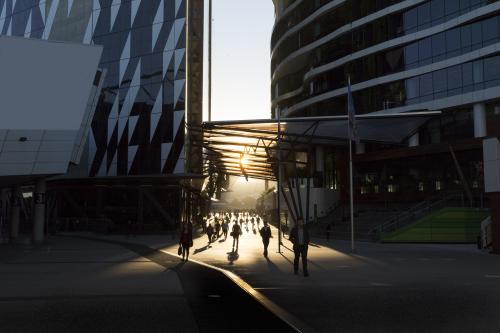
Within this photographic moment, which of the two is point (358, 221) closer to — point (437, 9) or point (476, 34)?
point (476, 34)

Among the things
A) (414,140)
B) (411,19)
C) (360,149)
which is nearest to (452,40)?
(411,19)

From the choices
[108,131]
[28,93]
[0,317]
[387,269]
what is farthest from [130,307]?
[108,131]

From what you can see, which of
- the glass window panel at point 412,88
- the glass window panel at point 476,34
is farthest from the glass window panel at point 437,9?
the glass window panel at point 412,88

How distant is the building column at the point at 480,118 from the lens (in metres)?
38.8

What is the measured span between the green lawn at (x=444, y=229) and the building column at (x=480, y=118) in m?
8.59

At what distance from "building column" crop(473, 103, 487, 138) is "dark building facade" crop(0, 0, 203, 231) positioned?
83.7 ft

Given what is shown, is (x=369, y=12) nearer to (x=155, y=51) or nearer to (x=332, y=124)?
(x=332, y=124)

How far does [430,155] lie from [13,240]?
3350cm

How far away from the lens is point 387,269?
54.8 feet

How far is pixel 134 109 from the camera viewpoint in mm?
53500

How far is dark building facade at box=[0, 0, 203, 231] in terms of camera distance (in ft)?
168

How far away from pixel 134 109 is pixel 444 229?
110ft

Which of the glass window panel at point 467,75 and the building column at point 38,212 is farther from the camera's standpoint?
the glass window panel at point 467,75

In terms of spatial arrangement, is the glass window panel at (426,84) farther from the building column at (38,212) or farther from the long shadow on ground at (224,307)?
the long shadow on ground at (224,307)
